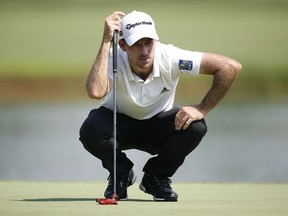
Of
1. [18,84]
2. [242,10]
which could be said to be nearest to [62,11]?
[242,10]

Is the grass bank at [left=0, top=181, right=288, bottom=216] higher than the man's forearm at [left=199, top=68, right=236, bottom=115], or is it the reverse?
the man's forearm at [left=199, top=68, right=236, bottom=115]

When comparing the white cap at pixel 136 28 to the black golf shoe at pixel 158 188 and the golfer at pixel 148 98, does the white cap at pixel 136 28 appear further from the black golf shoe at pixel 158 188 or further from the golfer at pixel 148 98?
the black golf shoe at pixel 158 188

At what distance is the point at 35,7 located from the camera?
70.2 meters

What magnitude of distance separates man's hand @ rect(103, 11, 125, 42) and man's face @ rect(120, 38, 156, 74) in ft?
0.49

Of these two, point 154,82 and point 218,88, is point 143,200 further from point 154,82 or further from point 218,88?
point 218,88

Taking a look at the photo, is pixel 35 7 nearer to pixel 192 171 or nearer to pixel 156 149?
pixel 192 171

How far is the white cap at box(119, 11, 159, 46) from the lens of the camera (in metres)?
7.64

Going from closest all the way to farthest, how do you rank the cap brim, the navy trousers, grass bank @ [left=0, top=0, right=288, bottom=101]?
the cap brim → the navy trousers → grass bank @ [left=0, top=0, right=288, bottom=101]

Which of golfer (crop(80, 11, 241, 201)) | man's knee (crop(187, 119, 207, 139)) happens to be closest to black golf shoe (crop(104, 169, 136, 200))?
golfer (crop(80, 11, 241, 201))

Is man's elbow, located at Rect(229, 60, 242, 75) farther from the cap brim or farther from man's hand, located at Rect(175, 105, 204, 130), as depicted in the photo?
the cap brim

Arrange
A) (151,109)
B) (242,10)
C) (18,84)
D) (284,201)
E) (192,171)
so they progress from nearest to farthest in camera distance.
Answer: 1. (284,201)
2. (151,109)
3. (192,171)
4. (18,84)
5. (242,10)

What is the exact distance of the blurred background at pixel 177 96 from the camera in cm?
1466

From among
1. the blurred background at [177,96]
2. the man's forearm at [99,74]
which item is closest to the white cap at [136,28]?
the man's forearm at [99,74]

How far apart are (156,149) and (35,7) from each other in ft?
206
